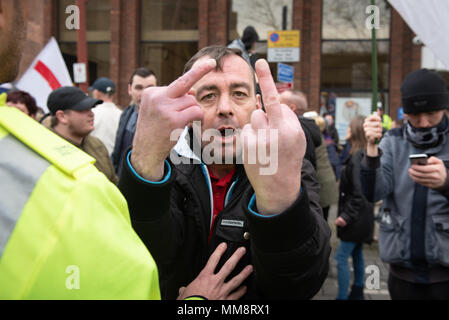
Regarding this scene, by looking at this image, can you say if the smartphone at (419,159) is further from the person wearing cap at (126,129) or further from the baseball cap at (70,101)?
the person wearing cap at (126,129)

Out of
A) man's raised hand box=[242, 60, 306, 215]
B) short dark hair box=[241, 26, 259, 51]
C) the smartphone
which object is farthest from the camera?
short dark hair box=[241, 26, 259, 51]

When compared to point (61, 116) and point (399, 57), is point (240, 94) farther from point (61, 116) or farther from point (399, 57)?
point (399, 57)

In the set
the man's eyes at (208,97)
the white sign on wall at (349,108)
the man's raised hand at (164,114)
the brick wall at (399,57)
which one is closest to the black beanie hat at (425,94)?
the man's eyes at (208,97)

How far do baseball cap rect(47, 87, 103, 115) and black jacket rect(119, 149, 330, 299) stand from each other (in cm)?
224

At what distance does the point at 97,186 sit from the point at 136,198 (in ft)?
1.84

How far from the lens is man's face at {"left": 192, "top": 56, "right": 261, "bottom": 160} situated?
141 cm

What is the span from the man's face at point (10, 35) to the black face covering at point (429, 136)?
2.37 meters

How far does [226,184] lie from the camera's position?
4.93 ft

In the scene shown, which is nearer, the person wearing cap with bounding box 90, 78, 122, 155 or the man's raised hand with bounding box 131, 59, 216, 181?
the man's raised hand with bounding box 131, 59, 216, 181

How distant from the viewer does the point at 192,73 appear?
1076 mm

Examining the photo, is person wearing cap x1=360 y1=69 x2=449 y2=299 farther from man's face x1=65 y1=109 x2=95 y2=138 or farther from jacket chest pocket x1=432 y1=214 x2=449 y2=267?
man's face x1=65 y1=109 x2=95 y2=138

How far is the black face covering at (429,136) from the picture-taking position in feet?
8.18

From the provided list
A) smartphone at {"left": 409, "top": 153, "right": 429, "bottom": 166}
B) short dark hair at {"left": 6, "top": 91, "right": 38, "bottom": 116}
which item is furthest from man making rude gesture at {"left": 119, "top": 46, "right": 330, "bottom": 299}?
short dark hair at {"left": 6, "top": 91, "right": 38, "bottom": 116}
